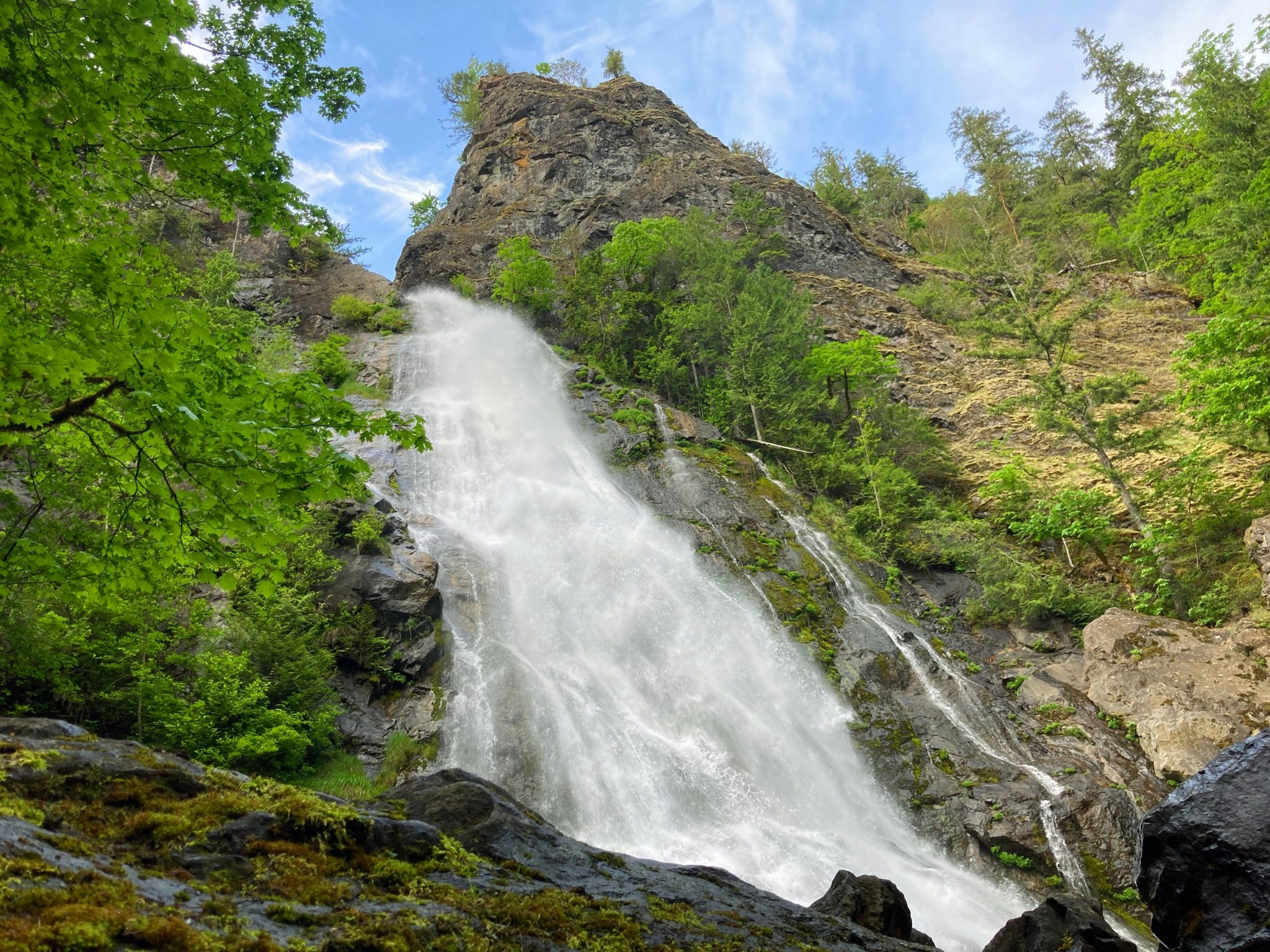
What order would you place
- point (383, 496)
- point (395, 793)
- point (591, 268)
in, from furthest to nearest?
point (591, 268)
point (383, 496)
point (395, 793)

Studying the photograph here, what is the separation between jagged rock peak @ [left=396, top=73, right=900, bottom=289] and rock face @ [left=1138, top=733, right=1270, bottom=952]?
112ft

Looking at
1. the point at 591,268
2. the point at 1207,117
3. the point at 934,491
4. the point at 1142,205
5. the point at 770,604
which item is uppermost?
the point at 1142,205

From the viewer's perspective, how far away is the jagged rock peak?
37438 millimetres

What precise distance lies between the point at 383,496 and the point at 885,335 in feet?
78.4

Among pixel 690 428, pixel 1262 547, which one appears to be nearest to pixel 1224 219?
pixel 1262 547

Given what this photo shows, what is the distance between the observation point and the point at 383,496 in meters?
18.5

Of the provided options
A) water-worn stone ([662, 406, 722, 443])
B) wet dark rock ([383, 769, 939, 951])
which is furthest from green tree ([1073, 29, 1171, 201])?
wet dark rock ([383, 769, 939, 951])

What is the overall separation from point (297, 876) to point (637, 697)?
35.6 feet

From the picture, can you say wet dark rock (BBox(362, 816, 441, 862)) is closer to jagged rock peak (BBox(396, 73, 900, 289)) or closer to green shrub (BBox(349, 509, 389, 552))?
green shrub (BBox(349, 509, 389, 552))

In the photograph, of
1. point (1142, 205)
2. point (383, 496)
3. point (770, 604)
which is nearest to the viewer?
point (770, 604)

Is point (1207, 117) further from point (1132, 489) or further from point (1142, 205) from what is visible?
point (1132, 489)

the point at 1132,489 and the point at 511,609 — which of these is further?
the point at 1132,489

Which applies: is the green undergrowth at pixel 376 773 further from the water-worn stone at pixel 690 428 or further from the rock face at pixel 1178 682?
the water-worn stone at pixel 690 428

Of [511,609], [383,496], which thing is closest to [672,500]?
[511,609]
